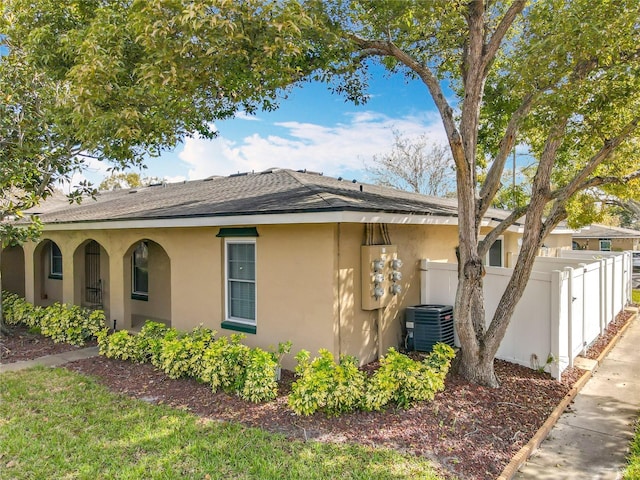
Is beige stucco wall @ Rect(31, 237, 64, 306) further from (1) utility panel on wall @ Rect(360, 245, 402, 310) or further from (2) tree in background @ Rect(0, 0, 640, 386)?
(1) utility panel on wall @ Rect(360, 245, 402, 310)

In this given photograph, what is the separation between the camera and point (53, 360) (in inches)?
330

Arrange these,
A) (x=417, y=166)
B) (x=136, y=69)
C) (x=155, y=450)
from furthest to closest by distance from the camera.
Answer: (x=417, y=166) → (x=136, y=69) → (x=155, y=450)

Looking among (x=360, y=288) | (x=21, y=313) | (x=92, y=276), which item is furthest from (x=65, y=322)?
(x=360, y=288)

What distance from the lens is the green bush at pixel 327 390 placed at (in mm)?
5570

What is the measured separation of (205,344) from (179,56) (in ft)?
15.9

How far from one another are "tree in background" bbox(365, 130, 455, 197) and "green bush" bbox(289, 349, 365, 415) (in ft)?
A: 92.2

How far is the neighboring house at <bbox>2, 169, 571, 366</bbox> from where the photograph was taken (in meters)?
6.91

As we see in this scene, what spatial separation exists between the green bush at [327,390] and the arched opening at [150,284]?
251 inches

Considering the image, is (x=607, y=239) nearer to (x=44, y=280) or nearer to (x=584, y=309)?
(x=584, y=309)

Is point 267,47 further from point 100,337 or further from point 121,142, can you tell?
point 100,337

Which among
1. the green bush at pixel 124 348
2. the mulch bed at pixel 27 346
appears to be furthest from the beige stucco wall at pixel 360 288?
the mulch bed at pixel 27 346

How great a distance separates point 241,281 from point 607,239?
4031 centimetres

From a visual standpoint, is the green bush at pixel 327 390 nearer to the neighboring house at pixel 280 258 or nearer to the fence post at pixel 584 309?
the neighboring house at pixel 280 258

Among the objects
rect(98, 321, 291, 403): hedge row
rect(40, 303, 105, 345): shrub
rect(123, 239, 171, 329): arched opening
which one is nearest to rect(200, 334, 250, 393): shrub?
rect(98, 321, 291, 403): hedge row
